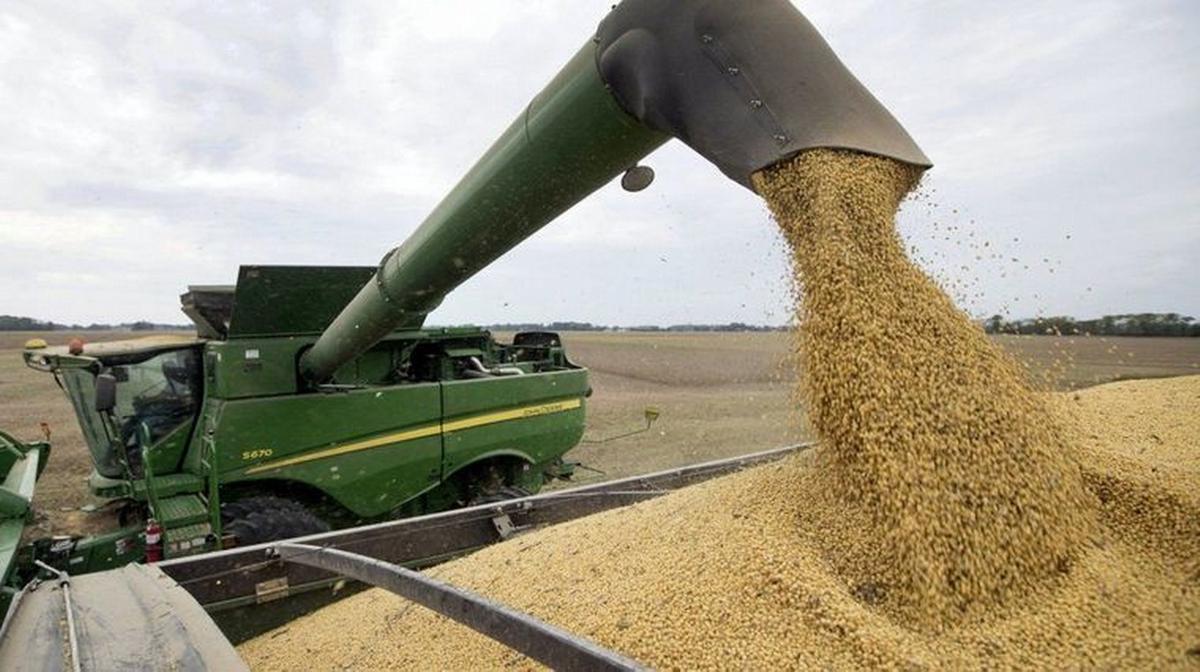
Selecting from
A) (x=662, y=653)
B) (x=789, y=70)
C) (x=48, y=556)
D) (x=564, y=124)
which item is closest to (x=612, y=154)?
(x=564, y=124)

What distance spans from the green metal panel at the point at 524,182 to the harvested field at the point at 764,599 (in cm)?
130

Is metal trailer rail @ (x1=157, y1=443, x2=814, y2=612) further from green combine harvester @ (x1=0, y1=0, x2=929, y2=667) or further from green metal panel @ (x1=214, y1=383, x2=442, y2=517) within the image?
green metal panel @ (x1=214, y1=383, x2=442, y2=517)

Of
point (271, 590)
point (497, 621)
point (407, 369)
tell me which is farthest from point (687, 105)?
point (407, 369)

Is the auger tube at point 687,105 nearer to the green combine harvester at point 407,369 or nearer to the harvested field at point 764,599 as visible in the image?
the green combine harvester at point 407,369

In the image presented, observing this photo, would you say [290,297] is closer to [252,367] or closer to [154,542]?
[252,367]

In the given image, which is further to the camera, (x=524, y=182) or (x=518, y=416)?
(x=518, y=416)

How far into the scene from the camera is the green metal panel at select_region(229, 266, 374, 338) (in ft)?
15.9

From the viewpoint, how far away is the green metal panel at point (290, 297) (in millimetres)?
4836

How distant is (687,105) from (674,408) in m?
16.3

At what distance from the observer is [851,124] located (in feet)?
6.91

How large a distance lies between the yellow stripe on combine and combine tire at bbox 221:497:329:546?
0.76 feet

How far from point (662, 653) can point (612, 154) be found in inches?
64.8

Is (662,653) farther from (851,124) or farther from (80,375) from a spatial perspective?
(80,375)

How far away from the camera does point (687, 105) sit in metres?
2.19
